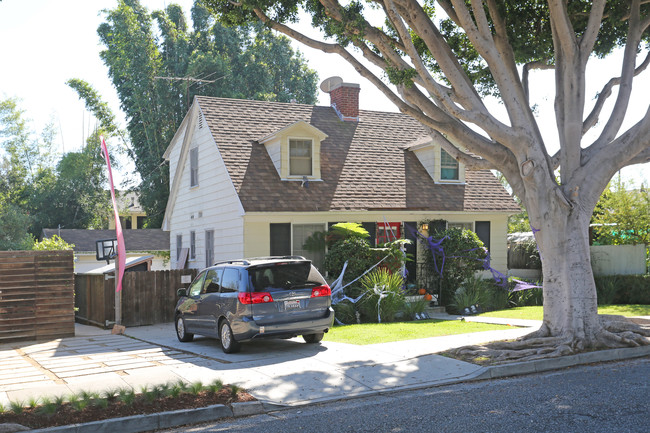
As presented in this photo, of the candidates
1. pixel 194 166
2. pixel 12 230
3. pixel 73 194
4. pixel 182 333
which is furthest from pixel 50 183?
pixel 182 333


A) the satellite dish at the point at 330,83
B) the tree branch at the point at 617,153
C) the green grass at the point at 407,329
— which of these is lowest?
the green grass at the point at 407,329

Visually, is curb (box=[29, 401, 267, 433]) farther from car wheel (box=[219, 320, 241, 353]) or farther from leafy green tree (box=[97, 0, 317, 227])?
leafy green tree (box=[97, 0, 317, 227])

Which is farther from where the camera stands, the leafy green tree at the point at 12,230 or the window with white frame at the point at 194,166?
the leafy green tree at the point at 12,230

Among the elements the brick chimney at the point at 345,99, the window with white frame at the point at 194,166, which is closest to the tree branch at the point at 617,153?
the brick chimney at the point at 345,99

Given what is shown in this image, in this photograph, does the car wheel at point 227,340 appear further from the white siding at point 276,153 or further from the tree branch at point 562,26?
the tree branch at point 562,26

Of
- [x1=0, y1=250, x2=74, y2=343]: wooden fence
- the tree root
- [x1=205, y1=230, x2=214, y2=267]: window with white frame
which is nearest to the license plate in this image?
the tree root

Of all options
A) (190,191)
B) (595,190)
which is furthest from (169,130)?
(595,190)

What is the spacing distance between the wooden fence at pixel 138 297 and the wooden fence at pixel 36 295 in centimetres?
204

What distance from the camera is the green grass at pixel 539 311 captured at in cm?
1708

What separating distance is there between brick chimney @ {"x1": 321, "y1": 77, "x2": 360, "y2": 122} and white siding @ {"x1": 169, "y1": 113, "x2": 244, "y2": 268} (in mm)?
5593

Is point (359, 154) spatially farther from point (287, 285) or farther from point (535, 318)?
point (287, 285)

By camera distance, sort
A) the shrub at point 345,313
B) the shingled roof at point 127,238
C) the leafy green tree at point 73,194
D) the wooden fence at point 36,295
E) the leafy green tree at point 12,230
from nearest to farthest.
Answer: the wooden fence at point 36,295 → the shrub at point 345,313 → the shingled roof at point 127,238 → the leafy green tree at point 12,230 → the leafy green tree at point 73,194

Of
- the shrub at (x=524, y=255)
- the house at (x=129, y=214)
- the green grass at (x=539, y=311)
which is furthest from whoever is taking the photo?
the house at (x=129, y=214)

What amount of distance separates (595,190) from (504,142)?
75.3 inches
